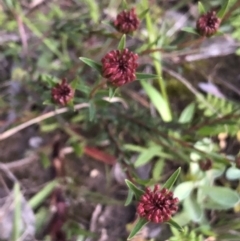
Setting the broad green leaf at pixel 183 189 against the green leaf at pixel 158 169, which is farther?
the green leaf at pixel 158 169

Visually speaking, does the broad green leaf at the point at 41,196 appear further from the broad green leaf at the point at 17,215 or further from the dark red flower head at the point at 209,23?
the dark red flower head at the point at 209,23

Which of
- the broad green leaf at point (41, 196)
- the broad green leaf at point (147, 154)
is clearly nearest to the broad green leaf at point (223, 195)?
the broad green leaf at point (147, 154)

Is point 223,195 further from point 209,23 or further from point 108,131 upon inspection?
point 209,23

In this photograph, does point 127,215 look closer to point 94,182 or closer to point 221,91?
point 94,182

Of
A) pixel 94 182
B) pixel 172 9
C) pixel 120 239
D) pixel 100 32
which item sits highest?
pixel 172 9

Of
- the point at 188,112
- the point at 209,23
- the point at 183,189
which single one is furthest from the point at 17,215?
the point at 209,23

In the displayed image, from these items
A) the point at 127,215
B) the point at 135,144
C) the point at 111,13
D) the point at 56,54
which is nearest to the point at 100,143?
the point at 135,144
